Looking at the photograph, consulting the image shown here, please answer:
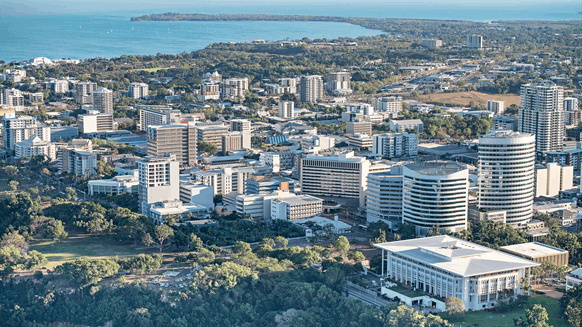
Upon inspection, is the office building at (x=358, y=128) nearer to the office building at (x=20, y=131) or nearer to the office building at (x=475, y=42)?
the office building at (x=20, y=131)

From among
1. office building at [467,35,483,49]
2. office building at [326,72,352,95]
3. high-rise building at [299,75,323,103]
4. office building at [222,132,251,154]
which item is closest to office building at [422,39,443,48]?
office building at [467,35,483,49]

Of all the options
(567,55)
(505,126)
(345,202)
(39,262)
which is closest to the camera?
(39,262)

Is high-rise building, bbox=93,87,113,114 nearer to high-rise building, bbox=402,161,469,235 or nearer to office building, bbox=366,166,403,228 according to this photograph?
office building, bbox=366,166,403,228

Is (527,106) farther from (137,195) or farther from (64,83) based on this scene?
(64,83)

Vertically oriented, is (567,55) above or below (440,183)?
above

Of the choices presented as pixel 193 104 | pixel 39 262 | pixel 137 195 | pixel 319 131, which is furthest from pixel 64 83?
pixel 39 262

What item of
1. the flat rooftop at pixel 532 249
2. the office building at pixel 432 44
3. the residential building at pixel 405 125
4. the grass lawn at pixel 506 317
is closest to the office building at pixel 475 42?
the office building at pixel 432 44
